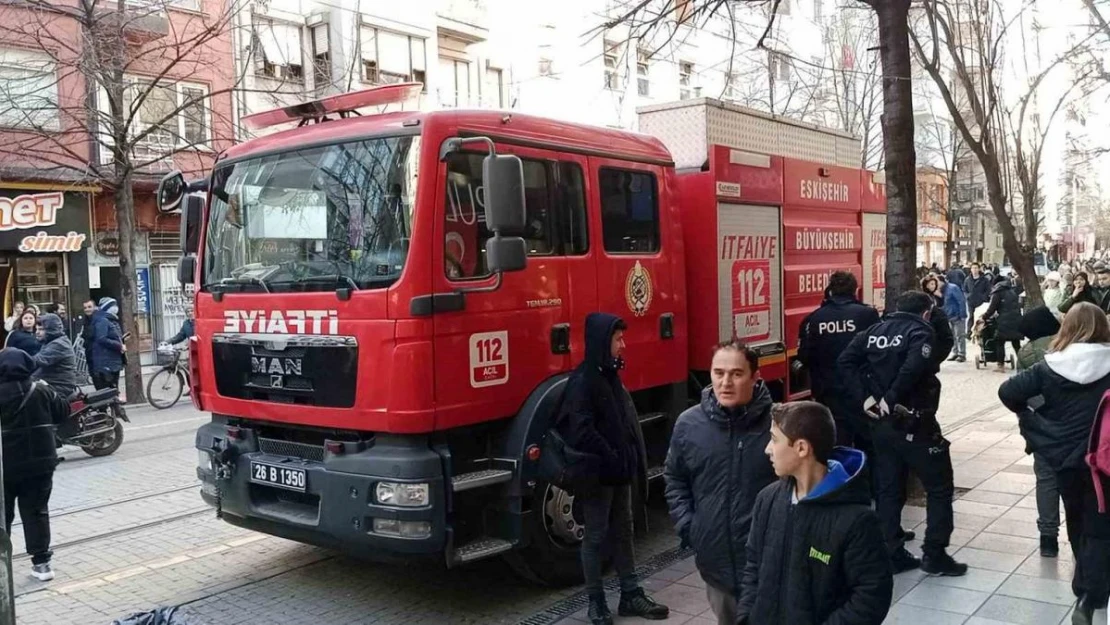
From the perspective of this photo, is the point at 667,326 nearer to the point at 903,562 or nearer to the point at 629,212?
the point at 629,212

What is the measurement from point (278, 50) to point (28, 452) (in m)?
17.2

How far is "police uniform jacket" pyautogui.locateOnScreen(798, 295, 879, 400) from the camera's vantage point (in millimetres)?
6574

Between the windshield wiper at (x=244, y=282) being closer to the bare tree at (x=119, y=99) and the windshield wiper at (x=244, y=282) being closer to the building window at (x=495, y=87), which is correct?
the bare tree at (x=119, y=99)

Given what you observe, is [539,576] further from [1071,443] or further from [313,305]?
[1071,443]

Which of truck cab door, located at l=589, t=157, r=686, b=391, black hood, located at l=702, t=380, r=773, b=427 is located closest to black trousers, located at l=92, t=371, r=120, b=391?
truck cab door, located at l=589, t=157, r=686, b=391

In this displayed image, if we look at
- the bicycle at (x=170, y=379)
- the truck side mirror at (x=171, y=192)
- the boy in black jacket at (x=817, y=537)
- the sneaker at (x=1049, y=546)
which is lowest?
the sneaker at (x=1049, y=546)

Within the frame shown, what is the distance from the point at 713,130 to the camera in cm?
706

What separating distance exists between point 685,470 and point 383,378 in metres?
1.82

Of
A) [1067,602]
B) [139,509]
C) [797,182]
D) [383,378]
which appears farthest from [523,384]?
[139,509]

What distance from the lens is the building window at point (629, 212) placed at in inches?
237

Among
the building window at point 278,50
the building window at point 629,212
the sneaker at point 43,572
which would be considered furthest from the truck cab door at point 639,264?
the building window at point 278,50

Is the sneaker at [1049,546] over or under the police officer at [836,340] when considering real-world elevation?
under

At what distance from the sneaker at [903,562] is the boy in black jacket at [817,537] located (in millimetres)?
3141

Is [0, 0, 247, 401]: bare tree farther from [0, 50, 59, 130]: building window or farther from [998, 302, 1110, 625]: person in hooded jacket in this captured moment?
[998, 302, 1110, 625]: person in hooded jacket
